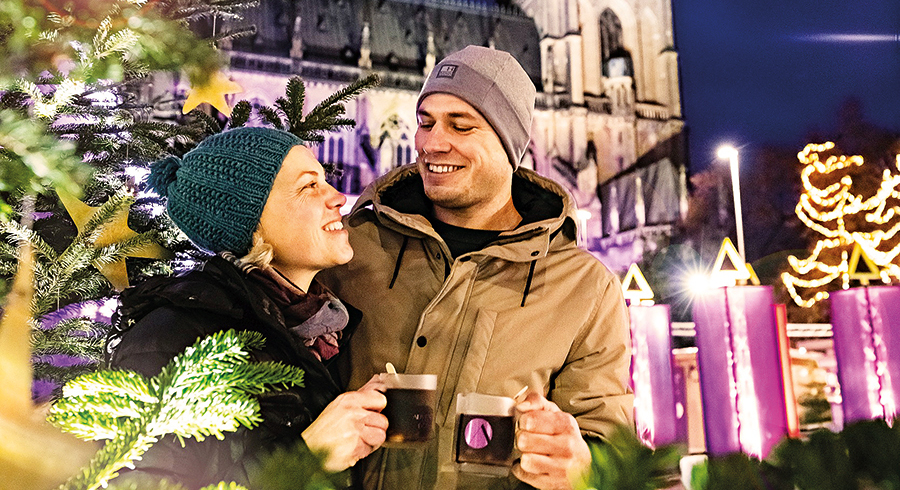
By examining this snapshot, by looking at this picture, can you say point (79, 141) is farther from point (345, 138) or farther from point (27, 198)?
point (345, 138)

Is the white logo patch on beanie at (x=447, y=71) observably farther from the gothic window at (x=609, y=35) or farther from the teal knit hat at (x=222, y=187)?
the gothic window at (x=609, y=35)

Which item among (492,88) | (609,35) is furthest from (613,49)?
(492,88)

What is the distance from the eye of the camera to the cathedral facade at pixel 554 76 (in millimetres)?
24484

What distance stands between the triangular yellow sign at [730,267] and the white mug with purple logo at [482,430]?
400 centimetres

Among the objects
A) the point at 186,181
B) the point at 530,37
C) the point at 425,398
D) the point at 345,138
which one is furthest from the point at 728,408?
the point at 530,37

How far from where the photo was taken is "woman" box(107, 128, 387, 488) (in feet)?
3.78

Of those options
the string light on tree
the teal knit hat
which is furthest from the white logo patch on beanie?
the string light on tree

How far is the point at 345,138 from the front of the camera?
925 inches

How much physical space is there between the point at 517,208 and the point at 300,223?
88cm

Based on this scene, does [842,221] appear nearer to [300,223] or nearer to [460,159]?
[460,159]

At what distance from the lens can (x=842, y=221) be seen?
1080 centimetres

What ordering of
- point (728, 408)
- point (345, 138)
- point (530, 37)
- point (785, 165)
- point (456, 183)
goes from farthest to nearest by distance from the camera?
point (530, 37) < point (345, 138) < point (785, 165) < point (728, 408) < point (456, 183)

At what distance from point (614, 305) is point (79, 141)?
5.19ft

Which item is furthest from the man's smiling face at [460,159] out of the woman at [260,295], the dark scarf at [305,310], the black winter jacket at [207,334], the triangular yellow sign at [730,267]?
the triangular yellow sign at [730,267]
